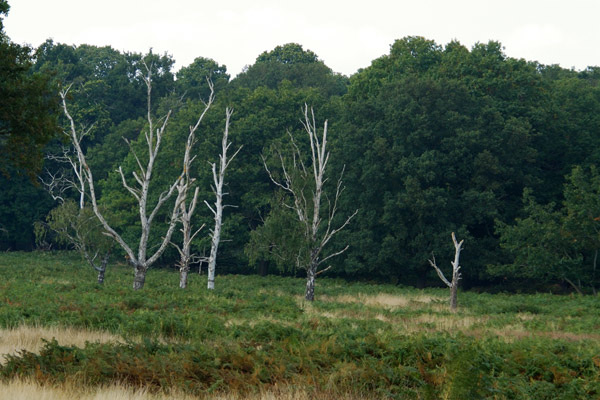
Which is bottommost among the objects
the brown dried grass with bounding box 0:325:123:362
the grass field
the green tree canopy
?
the brown dried grass with bounding box 0:325:123:362

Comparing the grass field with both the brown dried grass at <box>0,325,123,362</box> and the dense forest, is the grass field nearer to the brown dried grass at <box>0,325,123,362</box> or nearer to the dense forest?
the brown dried grass at <box>0,325,123,362</box>

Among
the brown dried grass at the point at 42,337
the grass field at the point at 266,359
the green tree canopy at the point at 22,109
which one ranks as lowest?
the brown dried grass at the point at 42,337

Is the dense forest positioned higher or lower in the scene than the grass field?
higher

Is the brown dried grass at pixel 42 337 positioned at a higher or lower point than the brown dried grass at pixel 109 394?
lower

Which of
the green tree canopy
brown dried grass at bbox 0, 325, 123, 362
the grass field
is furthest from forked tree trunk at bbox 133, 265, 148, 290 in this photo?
the green tree canopy

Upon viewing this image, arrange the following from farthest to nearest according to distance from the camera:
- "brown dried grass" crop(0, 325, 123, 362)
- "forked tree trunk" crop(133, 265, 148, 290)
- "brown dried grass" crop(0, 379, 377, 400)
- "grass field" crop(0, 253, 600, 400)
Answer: "forked tree trunk" crop(133, 265, 148, 290) < "brown dried grass" crop(0, 325, 123, 362) < "grass field" crop(0, 253, 600, 400) < "brown dried grass" crop(0, 379, 377, 400)

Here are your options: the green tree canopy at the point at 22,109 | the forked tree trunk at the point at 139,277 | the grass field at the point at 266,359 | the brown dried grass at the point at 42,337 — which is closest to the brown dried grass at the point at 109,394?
the grass field at the point at 266,359

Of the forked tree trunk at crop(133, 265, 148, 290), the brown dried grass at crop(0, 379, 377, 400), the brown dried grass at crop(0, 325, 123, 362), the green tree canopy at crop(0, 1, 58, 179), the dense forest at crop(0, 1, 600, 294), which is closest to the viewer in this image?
the brown dried grass at crop(0, 379, 377, 400)

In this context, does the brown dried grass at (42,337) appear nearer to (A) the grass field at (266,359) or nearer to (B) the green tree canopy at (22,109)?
(A) the grass field at (266,359)

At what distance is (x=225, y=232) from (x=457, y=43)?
80.8 ft

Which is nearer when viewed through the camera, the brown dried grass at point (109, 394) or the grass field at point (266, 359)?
the brown dried grass at point (109, 394)

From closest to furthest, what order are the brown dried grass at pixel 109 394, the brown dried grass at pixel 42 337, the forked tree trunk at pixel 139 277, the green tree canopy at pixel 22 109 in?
1. the brown dried grass at pixel 109 394
2. the brown dried grass at pixel 42 337
3. the green tree canopy at pixel 22 109
4. the forked tree trunk at pixel 139 277

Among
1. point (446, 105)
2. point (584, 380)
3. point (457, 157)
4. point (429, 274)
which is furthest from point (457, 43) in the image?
point (584, 380)

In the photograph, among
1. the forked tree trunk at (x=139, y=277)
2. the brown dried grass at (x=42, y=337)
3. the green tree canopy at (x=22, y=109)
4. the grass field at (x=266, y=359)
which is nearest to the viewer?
the grass field at (x=266, y=359)
